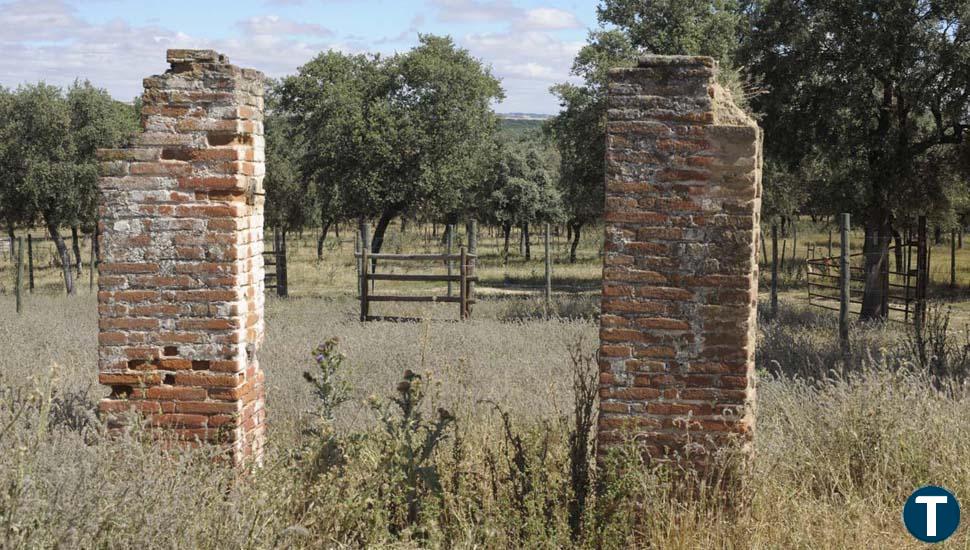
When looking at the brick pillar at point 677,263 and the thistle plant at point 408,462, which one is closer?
the thistle plant at point 408,462

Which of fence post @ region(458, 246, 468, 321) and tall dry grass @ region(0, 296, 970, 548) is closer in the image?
tall dry grass @ region(0, 296, 970, 548)

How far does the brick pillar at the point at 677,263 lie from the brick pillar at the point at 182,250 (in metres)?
2.23

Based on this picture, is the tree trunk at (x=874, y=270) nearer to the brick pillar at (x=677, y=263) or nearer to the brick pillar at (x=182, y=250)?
the brick pillar at (x=677, y=263)

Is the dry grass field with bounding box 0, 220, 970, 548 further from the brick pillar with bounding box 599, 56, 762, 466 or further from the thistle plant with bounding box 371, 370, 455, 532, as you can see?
the brick pillar with bounding box 599, 56, 762, 466

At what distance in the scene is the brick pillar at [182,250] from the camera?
5.06m

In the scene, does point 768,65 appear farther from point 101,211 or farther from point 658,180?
point 101,211

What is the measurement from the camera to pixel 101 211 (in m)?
5.09

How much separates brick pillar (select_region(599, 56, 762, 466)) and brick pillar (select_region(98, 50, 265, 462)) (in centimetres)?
223

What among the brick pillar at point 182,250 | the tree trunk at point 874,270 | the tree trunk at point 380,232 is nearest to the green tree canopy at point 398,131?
the tree trunk at point 380,232

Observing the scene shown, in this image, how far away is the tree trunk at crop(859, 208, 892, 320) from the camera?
15312 millimetres

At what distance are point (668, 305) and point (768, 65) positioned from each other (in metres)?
14.5

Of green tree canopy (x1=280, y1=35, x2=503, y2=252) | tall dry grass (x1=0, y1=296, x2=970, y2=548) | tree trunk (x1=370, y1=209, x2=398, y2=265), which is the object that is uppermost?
green tree canopy (x1=280, y1=35, x2=503, y2=252)

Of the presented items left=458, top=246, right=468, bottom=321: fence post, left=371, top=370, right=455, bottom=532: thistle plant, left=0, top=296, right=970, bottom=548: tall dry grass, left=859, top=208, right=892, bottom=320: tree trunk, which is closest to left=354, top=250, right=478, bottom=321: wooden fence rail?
left=458, top=246, right=468, bottom=321: fence post

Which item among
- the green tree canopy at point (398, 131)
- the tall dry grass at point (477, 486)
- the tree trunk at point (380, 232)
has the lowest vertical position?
the tall dry grass at point (477, 486)
